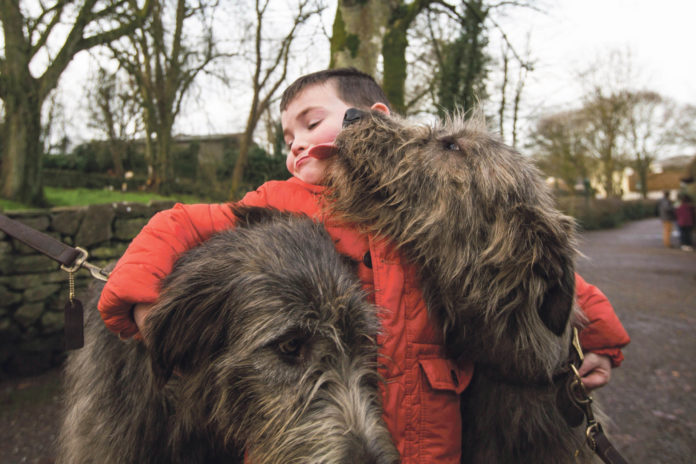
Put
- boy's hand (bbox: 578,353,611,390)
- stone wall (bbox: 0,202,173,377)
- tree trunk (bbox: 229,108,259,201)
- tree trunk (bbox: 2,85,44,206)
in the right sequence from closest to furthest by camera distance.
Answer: boy's hand (bbox: 578,353,611,390), stone wall (bbox: 0,202,173,377), tree trunk (bbox: 2,85,44,206), tree trunk (bbox: 229,108,259,201)

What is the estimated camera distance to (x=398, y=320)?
1.69 m

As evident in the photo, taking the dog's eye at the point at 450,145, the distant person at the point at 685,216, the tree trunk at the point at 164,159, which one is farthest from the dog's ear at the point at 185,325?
the distant person at the point at 685,216

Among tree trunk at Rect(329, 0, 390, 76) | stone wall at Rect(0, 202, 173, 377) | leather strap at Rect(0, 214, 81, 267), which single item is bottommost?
stone wall at Rect(0, 202, 173, 377)

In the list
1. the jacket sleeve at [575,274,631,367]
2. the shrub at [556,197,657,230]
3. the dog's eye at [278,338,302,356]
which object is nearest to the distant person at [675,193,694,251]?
the shrub at [556,197,657,230]

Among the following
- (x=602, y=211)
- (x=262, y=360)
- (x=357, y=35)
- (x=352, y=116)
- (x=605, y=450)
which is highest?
(x=357, y=35)

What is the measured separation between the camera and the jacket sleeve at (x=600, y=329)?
1881 millimetres

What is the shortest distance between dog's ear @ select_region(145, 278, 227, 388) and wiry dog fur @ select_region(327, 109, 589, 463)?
67 centimetres

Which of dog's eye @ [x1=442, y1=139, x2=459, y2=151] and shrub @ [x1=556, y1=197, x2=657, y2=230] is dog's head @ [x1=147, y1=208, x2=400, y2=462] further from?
shrub @ [x1=556, y1=197, x2=657, y2=230]

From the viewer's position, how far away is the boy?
5.11 ft

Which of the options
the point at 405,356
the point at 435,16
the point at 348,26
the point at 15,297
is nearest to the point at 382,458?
the point at 405,356

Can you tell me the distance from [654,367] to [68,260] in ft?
24.4

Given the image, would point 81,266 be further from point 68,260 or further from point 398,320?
point 398,320

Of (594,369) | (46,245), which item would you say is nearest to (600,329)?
(594,369)

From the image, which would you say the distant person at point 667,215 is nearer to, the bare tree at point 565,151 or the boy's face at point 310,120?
the bare tree at point 565,151
